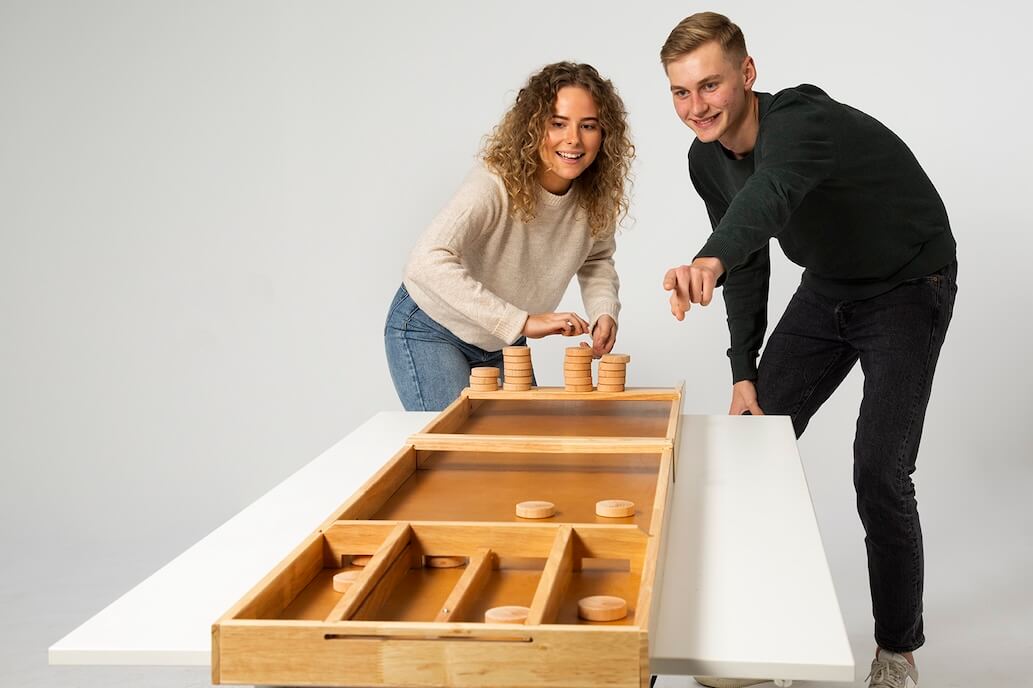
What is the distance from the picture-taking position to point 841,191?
10.2 ft

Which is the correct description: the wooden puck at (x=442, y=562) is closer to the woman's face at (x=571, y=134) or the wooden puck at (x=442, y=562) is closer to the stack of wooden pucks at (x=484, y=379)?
the stack of wooden pucks at (x=484, y=379)

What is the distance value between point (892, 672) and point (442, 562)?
6.23 feet

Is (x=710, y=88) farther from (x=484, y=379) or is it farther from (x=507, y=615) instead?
(x=507, y=615)

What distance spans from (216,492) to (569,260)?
264 cm

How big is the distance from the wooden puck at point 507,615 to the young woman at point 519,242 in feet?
5.25

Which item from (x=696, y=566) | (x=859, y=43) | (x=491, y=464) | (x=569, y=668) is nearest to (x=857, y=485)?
(x=491, y=464)

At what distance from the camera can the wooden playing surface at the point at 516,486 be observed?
2.12 meters

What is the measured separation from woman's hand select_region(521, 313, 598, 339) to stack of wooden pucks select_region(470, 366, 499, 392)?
0.16 metres

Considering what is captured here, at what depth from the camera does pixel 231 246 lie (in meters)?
5.55

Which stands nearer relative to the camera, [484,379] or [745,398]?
[484,379]

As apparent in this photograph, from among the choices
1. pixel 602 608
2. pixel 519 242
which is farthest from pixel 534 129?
pixel 602 608

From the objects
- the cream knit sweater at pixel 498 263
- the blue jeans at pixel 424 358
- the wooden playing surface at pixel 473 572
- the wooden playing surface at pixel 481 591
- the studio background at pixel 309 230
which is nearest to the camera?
the wooden playing surface at pixel 473 572

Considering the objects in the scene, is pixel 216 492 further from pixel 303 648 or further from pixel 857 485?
pixel 303 648

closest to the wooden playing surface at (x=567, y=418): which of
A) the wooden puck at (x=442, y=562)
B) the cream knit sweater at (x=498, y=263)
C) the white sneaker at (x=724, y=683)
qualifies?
the cream knit sweater at (x=498, y=263)
